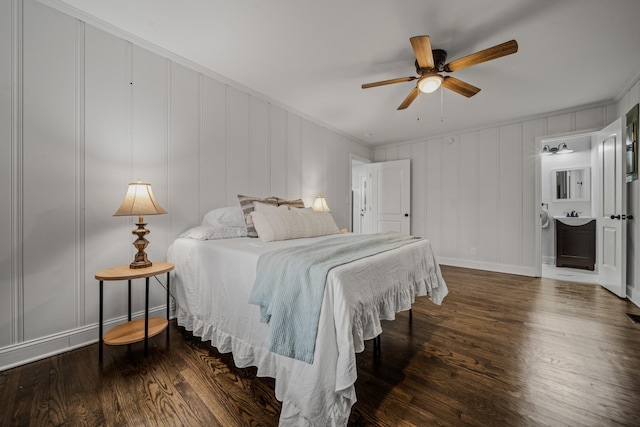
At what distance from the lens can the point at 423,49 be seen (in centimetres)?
192

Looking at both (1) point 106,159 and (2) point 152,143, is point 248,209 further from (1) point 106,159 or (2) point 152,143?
(1) point 106,159

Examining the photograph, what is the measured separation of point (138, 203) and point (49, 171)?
0.66 metres

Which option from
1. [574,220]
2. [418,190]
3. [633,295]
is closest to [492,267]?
[633,295]

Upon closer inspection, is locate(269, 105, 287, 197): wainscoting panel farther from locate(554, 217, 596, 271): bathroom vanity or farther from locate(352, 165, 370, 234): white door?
locate(554, 217, 596, 271): bathroom vanity

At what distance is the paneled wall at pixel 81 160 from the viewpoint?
1681 mm

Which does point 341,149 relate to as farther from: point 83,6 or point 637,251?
point 637,251

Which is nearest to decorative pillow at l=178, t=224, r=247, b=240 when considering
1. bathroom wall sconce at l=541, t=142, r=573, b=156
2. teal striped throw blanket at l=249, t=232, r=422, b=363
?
teal striped throw blanket at l=249, t=232, r=422, b=363

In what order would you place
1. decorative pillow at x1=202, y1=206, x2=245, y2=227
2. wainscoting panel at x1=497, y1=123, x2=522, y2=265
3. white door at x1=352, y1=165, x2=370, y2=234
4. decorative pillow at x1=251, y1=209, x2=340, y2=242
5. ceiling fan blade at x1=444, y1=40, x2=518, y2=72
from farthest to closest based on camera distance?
white door at x1=352, y1=165, x2=370, y2=234 → wainscoting panel at x1=497, y1=123, x2=522, y2=265 → decorative pillow at x1=202, y1=206, x2=245, y2=227 → decorative pillow at x1=251, y1=209, x2=340, y2=242 → ceiling fan blade at x1=444, y1=40, x2=518, y2=72

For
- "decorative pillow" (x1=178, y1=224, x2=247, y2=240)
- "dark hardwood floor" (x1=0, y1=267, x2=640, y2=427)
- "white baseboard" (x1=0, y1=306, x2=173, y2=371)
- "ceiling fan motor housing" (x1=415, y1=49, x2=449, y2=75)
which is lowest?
"dark hardwood floor" (x1=0, y1=267, x2=640, y2=427)

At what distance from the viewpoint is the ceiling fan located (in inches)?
71.6

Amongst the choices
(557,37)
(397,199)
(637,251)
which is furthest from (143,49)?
(637,251)

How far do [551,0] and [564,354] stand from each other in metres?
2.49

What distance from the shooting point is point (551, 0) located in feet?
5.75

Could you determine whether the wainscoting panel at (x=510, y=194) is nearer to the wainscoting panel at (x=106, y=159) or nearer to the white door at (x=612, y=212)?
the white door at (x=612, y=212)
